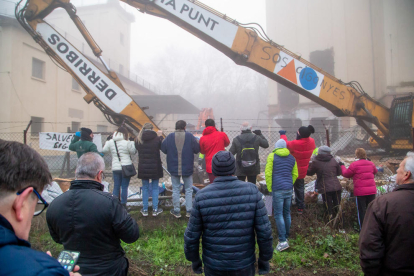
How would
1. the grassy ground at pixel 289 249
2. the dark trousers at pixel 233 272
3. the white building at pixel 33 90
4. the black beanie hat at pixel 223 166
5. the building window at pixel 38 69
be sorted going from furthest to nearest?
the building window at pixel 38 69 < the white building at pixel 33 90 < the grassy ground at pixel 289 249 < the black beanie hat at pixel 223 166 < the dark trousers at pixel 233 272

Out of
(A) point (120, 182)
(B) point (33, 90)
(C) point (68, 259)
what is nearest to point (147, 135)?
(A) point (120, 182)

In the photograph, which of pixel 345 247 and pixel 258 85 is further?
pixel 258 85

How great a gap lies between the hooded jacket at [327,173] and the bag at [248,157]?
116cm

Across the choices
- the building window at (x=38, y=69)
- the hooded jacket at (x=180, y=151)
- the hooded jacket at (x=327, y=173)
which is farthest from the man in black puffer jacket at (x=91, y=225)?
the building window at (x=38, y=69)

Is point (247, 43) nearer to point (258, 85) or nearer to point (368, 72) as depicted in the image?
point (368, 72)

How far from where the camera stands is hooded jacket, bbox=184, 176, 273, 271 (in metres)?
2.12

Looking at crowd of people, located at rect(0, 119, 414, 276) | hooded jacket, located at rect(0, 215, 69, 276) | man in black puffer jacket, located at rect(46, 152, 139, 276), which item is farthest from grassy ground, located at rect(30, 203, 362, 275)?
hooded jacket, located at rect(0, 215, 69, 276)

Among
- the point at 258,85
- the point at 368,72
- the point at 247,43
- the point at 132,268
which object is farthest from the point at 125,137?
the point at 258,85

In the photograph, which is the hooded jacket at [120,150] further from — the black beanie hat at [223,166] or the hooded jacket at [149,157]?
the black beanie hat at [223,166]

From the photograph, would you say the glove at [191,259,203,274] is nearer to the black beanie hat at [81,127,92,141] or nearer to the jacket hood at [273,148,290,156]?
the jacket hood at [273,148,290,156]

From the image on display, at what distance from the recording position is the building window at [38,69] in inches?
627

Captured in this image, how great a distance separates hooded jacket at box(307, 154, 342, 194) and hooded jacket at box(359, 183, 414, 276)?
2.71 metres

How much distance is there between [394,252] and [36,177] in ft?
7.61

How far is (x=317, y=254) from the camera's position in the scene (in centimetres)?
377
